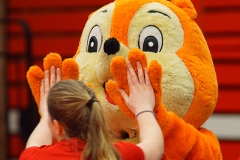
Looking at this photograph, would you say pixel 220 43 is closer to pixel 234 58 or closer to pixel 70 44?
pixel 234 58

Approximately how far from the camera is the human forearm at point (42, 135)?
1.97 m

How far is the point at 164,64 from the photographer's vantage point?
2350 millimetres

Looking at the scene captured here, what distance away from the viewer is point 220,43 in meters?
4.20

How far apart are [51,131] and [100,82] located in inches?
18.3

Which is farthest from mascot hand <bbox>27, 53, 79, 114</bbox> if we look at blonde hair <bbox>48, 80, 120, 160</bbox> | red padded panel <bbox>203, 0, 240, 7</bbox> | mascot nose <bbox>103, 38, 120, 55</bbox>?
red padded panel <bbox>203, 0, 240, 7</bbox>

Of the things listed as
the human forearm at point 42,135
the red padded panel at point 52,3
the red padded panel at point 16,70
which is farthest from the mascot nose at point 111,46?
the red padded panel at point 16,70

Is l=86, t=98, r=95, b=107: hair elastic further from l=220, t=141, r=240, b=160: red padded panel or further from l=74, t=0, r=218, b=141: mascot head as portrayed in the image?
l=220, t=141, r=240, b=160: red padded panel

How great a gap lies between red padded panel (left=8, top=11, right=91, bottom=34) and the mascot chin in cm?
222

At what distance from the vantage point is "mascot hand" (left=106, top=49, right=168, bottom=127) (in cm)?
202

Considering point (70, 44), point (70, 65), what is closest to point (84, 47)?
point (70, 65)

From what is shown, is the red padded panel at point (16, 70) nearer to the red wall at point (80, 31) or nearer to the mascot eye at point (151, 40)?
the red wall at point (80, 31)

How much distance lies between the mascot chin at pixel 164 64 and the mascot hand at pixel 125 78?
0.26 feet

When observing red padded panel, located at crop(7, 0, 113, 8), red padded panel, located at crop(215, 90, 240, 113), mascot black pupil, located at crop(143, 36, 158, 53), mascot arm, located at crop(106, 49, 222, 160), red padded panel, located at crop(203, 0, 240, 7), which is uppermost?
red padded panel, located at crop(7, 0, 113, 8)

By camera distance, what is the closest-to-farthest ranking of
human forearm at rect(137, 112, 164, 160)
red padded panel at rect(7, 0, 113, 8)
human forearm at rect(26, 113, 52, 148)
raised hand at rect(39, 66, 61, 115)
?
human forearm at rect(137, 112, 164, 160) < human forearm at rect(26, 113, 52, 148) < raised hand at rect(39, 66, 61, 115) < red padded panel at rect(7, 0, 113, 8)
